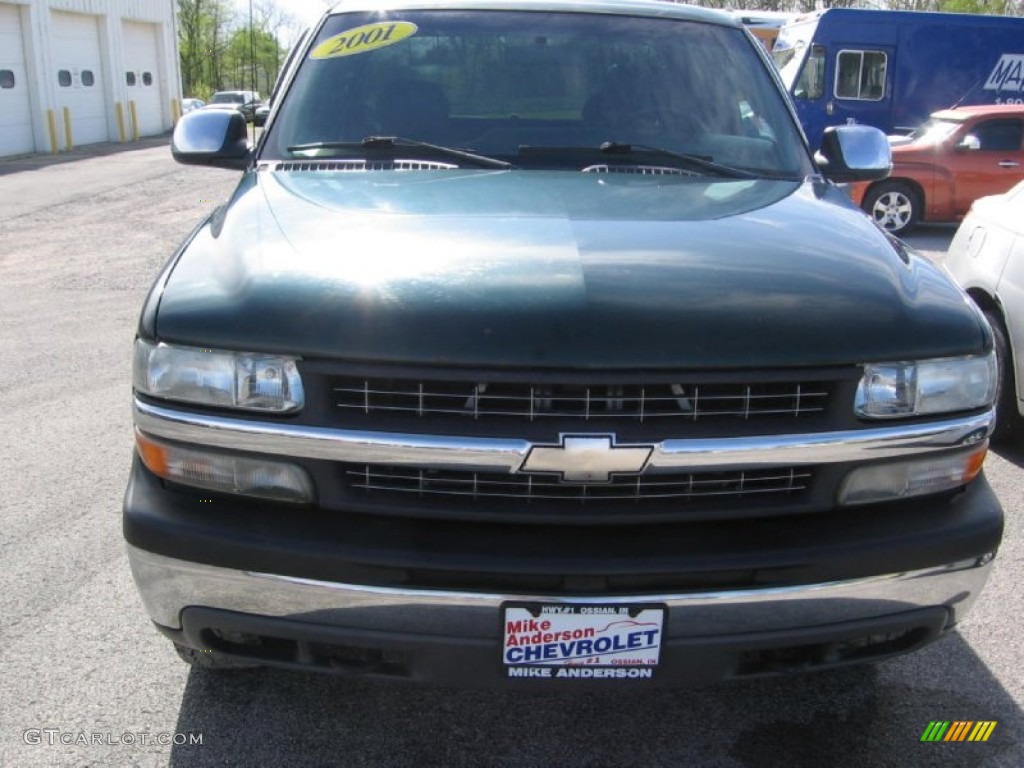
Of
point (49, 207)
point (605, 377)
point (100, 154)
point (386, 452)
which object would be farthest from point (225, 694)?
point (100, 154)

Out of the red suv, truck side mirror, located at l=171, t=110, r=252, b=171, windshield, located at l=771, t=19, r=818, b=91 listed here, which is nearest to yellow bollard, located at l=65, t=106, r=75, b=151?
windshield, located at l=771, t=19, r=818, b=91

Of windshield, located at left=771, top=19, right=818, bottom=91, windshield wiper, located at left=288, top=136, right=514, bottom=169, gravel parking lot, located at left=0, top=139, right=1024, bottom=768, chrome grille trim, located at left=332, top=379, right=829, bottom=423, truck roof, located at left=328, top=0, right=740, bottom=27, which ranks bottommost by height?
gravel parking lot, located at left=0, top=139, right=1024, bottom=768

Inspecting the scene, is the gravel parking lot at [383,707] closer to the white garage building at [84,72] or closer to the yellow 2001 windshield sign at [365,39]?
the yellow 2001 windshield sign at [365,39]

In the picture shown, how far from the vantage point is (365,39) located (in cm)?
363

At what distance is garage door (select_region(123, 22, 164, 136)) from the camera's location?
30203mm

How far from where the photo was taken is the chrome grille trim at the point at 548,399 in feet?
6.95

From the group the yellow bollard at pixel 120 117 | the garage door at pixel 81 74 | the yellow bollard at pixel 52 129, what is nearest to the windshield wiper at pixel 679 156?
the yellow bollard at pixel 52 129

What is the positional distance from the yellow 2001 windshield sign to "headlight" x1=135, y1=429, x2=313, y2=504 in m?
1.89

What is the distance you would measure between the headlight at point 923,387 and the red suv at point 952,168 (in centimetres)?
1023

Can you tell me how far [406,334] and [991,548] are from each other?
1.44 metres

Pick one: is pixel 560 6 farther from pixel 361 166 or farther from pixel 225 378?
pixel 225 378

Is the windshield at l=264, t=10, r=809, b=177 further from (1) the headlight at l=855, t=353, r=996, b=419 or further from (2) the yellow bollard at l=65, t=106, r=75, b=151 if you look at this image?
(2) the yellow bollard at l=65, t=106, r=75, b=151

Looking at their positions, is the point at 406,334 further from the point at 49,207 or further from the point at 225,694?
the point at 49,207

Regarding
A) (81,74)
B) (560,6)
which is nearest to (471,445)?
(560,6)
